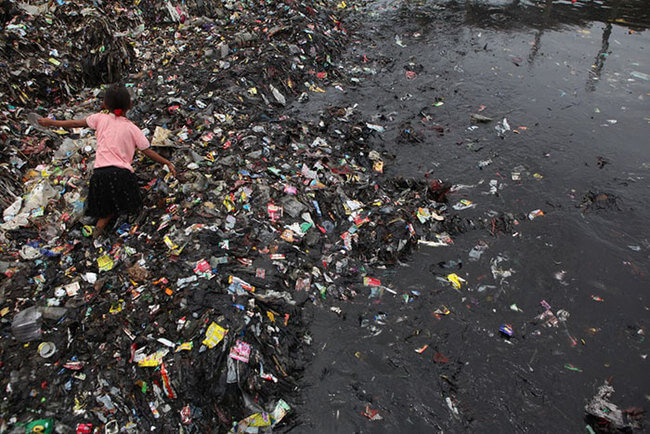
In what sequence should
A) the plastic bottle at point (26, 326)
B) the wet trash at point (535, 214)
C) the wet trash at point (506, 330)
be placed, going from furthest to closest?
the wet trash at point (535, 214) < the wet trash at point (506, 330) < the plastic bottle at point (26, 326)

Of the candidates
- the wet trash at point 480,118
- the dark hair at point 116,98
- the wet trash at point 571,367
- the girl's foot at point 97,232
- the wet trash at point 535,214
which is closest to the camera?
the wet trash at point 571,367

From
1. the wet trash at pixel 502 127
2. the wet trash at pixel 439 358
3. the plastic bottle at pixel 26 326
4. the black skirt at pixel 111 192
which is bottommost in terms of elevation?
the wet trash at pixel 439 358

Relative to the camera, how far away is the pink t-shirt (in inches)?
132

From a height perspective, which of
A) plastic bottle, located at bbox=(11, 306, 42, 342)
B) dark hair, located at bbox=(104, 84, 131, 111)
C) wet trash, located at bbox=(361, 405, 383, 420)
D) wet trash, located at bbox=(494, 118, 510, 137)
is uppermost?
dark hair, located at bbox=(104, 84, 131, 111)

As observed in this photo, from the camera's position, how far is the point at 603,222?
4035 mm

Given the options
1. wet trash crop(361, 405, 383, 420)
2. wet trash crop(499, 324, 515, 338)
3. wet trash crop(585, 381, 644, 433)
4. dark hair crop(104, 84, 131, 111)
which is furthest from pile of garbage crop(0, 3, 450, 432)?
wet trash crop(585, 381, 644, 433)

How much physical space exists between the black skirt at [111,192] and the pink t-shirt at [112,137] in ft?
0.24

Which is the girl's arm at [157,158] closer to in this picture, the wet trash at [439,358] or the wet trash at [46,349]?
the wet trash at [46,349]

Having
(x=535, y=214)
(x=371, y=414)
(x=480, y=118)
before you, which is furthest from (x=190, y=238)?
(x=480, y=118)

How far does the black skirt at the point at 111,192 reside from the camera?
3359 mm

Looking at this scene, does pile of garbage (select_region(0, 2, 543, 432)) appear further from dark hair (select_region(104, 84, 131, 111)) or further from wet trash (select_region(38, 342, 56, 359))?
dark hair (select_region(104, 84, 131, 111))

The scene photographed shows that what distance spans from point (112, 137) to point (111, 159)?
7.8 inches

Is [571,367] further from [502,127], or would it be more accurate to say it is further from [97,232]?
[97,232]

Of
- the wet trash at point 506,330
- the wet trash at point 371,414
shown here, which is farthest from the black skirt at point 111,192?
the wet trash at point 506,330
